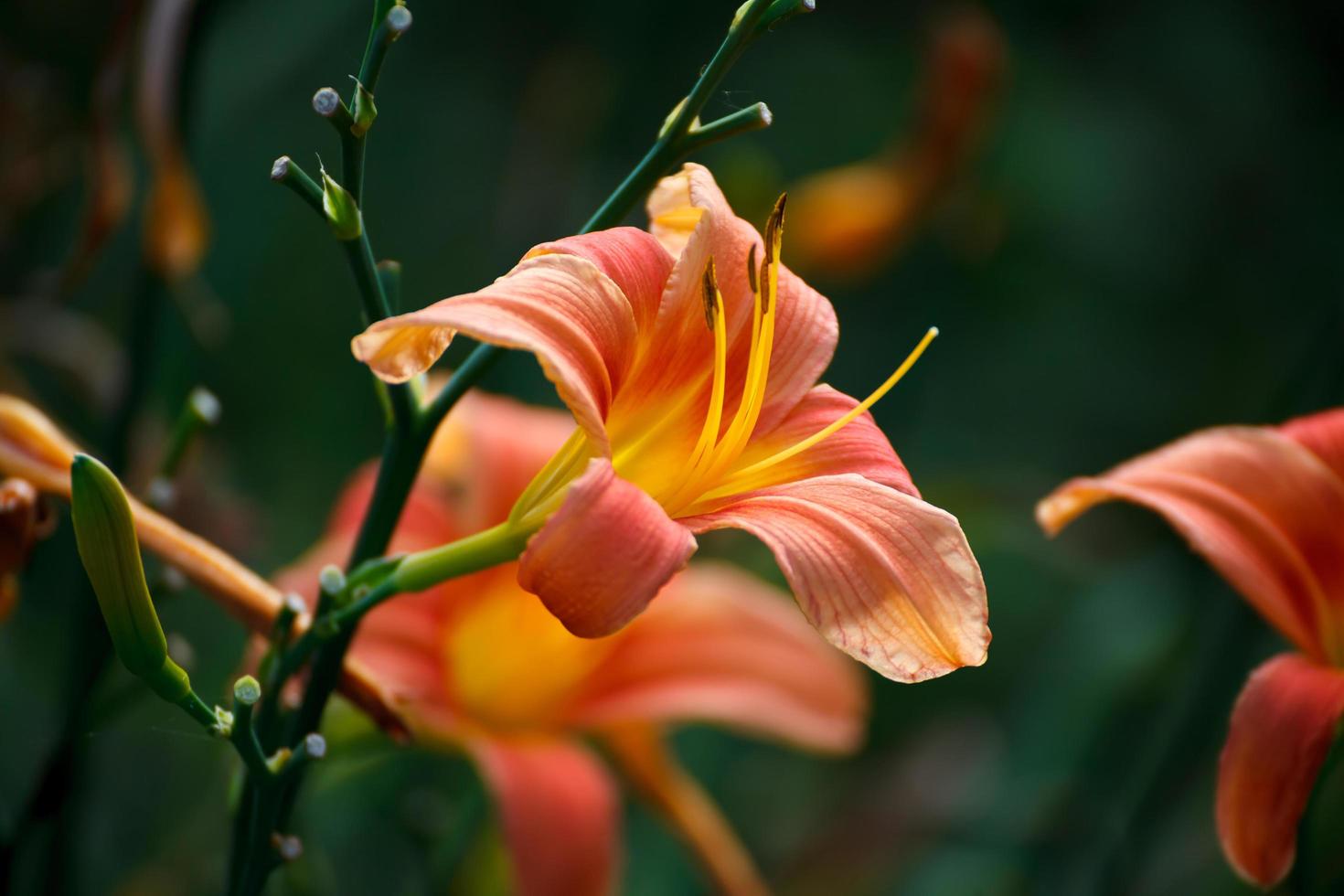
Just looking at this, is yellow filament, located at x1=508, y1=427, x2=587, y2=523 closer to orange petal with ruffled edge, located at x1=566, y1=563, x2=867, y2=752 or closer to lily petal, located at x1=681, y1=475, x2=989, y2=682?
lily petal, located at x1=681, y1=475, x2=989, y2=682

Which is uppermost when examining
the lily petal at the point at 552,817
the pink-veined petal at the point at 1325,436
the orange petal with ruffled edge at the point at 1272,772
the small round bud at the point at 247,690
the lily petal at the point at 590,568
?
the lily petal at the point at 590,568

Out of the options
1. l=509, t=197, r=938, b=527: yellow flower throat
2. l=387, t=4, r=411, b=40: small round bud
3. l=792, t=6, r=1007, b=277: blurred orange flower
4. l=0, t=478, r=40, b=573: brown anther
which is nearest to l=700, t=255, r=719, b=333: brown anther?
l=509, t=197, r=938, b=527: yellow flower throat

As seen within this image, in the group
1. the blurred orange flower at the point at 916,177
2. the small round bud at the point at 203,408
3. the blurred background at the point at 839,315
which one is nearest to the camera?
the small round bud at the point at 203,408

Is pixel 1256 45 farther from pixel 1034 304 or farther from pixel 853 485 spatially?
pixel 853 485

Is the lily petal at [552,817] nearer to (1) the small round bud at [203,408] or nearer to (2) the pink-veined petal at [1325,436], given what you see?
(1) the small round bud at [203,408]

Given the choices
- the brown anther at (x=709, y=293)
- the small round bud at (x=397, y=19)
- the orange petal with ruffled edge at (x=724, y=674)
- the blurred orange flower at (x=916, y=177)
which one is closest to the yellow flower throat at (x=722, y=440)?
the brown anther at (x=709, y=293)

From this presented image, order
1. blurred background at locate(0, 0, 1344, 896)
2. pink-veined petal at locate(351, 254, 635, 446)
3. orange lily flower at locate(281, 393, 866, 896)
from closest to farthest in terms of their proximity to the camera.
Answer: pink-veined petal at locate(351, 254, 635, 446), orange lily flower at locate(281, 393, 866, 896), blurred background at locate(0, 0, 1344, 896)

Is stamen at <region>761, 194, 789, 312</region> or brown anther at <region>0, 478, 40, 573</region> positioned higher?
stamen at <region>761, 194, 789, 312</region>

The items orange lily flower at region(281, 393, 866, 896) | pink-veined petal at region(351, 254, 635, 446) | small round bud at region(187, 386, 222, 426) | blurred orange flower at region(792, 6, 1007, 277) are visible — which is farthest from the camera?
blurred orange flower at region(792, 6, 1007, 277)
